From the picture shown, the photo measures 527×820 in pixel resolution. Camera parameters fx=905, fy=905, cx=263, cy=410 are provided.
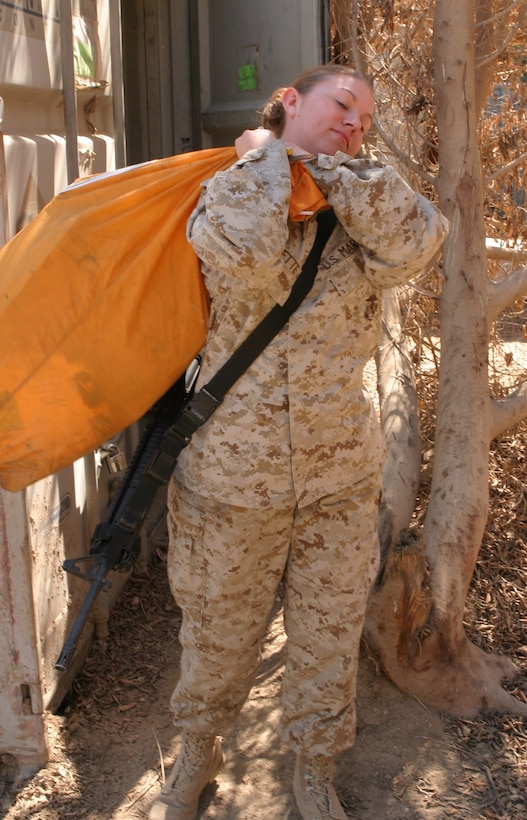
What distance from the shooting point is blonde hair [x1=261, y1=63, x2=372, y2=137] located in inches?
86.0

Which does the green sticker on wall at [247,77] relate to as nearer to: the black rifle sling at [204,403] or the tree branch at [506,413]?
the tree branch at [506,413]

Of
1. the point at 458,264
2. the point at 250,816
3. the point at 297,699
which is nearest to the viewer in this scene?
the point at 297,699

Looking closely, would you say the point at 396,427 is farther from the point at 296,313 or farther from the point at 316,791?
the point at 296,313

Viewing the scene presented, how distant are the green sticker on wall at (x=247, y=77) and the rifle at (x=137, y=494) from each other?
216cm

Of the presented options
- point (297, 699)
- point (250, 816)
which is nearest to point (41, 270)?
point (297, 699)

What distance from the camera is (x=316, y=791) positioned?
8.56 feet

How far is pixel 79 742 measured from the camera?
9.57ft

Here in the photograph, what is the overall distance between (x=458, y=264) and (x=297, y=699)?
1.70 meters

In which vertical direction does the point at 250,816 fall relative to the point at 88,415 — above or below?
below

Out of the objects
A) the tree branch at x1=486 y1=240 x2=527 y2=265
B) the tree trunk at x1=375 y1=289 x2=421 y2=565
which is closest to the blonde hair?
the tree trunk at x1=375 y1=289 x2=421 y2=565

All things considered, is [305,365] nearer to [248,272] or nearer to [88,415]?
[248,272]

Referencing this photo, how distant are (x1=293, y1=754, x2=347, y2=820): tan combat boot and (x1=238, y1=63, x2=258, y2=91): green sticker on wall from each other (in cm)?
286

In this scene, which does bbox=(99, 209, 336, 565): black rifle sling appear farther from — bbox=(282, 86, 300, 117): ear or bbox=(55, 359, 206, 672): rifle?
bbox=(282, 86, 300, 117): ear

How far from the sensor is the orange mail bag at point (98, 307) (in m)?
2.11
